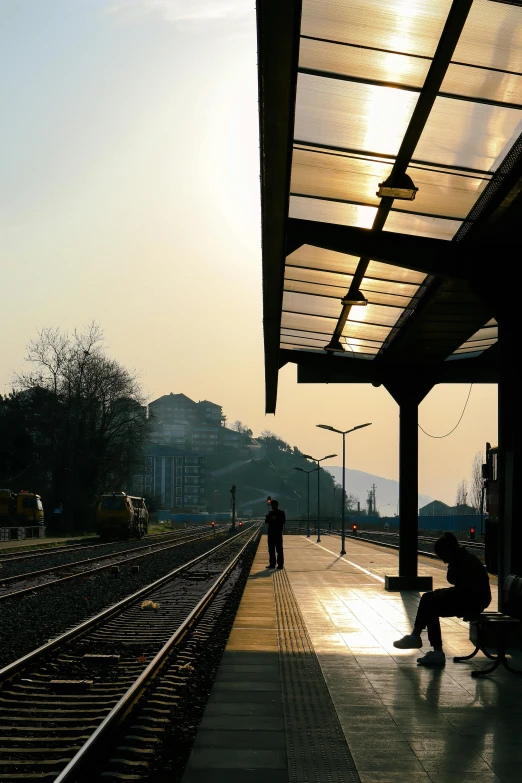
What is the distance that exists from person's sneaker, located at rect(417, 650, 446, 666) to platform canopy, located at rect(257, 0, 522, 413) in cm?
391

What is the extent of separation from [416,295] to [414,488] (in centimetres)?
697

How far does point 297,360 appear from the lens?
19.9 metres

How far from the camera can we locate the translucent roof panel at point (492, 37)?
712 centimetres

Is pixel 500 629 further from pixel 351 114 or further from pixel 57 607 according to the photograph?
pixel 57 607

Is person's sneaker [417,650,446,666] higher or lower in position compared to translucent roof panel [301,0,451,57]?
lower

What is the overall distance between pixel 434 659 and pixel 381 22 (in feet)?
20.1

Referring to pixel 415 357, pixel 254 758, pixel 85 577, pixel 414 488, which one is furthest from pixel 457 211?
pixel 85 577

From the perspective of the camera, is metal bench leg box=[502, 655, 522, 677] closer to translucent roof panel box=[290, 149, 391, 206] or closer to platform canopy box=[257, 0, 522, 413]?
platform canopy box=[257, 0, 522, 413]

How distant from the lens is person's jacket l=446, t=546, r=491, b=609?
1042cm

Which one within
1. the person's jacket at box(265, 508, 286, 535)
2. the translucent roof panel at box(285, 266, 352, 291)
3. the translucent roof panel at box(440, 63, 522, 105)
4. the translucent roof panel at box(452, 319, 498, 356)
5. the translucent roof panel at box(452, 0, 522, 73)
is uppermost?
the translucent roof panel at box(452, 0, 522, 73)

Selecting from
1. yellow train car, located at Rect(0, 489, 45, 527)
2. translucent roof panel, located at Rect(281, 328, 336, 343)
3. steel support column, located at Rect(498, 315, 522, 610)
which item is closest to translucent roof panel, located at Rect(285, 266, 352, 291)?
steel support column, located at Rect(498, 315, 522, 610)

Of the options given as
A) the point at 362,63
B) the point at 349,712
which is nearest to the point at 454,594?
the point at 349,712

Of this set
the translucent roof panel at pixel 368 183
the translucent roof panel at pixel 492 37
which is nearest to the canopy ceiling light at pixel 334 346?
the translucent roof panel at pixel 368 183

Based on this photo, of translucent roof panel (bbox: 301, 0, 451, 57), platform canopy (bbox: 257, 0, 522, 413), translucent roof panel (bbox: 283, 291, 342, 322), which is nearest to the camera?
translucent roof panel (bbox: 301, 0, 451, 57)
